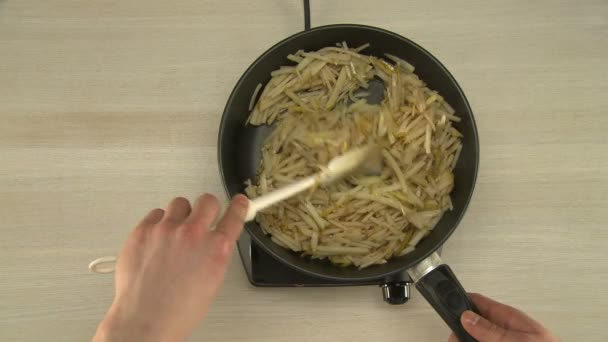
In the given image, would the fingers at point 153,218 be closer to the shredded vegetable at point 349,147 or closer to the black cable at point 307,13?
the shredded vegetable at point 349,147

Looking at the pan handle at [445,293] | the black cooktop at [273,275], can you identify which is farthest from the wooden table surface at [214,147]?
the pan handle at [445,293]

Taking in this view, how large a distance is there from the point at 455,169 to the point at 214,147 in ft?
1.38

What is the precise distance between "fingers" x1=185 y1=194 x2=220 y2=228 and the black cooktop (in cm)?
20

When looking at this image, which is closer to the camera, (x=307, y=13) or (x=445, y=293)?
(x=445, y=293)

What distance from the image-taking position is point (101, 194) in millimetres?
826

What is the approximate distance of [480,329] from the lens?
634 millimetres

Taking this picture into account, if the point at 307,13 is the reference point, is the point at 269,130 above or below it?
below

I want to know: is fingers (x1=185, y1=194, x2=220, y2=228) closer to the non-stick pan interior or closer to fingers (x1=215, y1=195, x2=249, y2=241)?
fingers (x1=215, y1=195, x2=249, y2=241)

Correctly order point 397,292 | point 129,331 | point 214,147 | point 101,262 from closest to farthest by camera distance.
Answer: point 129,331 → point 101,262 → point 397,292 → point 214,147

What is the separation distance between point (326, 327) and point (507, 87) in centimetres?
55

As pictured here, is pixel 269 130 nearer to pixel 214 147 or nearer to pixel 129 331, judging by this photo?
pixel 214 147

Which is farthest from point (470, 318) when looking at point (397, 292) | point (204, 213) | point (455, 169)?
point (204, 213)

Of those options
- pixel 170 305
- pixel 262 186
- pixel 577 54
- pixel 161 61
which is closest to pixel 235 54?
pixel 161 61

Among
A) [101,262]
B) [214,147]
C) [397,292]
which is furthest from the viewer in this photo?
[214,147]
